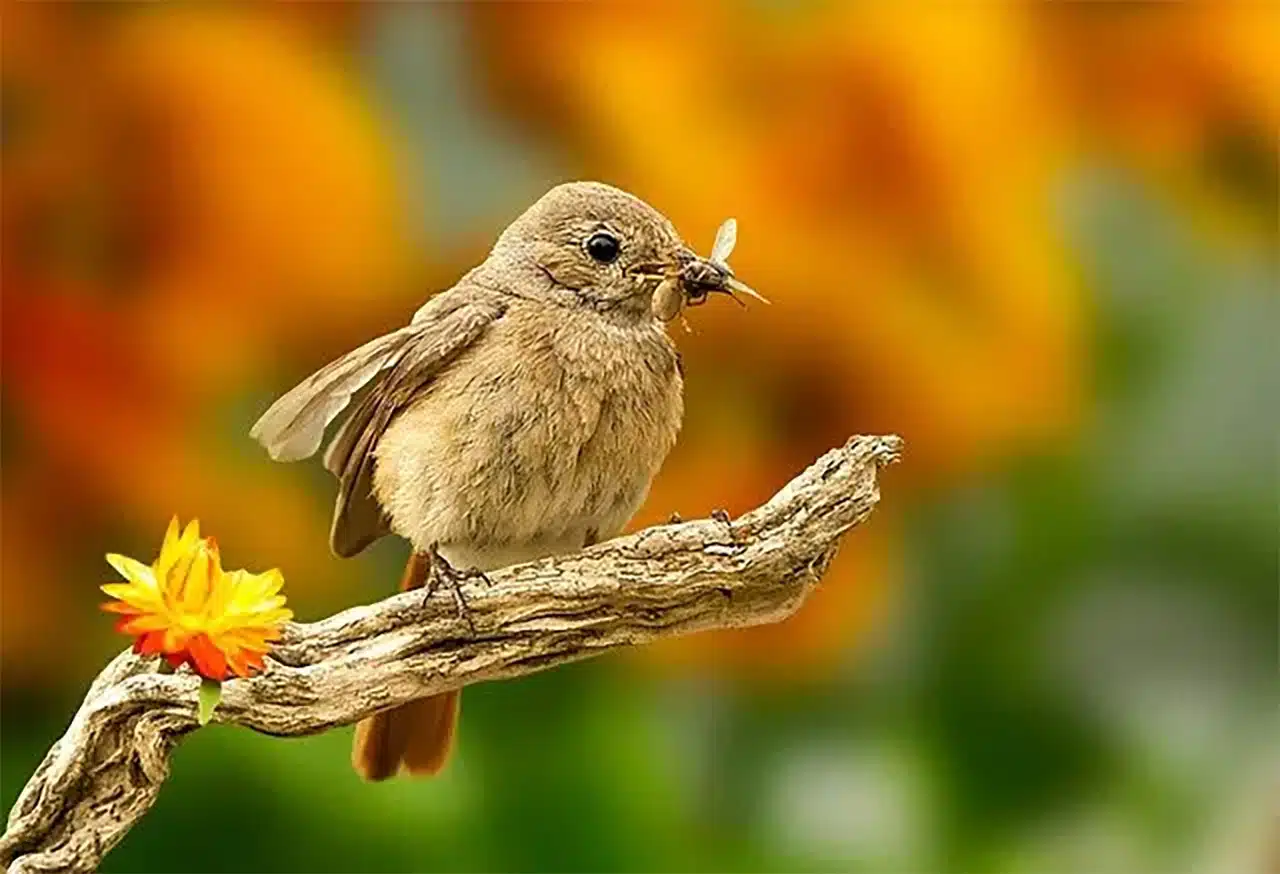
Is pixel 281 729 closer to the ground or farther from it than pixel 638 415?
closer to the ground

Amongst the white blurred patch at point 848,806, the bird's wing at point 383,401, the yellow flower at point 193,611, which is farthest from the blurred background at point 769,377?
the yellow flower at point 193,611

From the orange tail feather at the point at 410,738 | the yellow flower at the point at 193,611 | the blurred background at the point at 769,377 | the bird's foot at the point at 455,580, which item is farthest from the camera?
the blurred background at the point at 769,377

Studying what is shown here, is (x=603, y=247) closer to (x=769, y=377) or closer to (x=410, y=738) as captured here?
(x=410, y=738)

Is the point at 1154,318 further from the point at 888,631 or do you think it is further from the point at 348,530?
the point at 348,530

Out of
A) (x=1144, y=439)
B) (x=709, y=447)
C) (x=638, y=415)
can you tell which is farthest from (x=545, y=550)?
(x=1144, y=439)

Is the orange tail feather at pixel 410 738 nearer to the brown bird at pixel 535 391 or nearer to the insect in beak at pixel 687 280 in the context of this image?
the brown bird at pixel 535 391

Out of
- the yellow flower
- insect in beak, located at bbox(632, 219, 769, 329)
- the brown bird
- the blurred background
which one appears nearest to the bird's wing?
the brown bird
